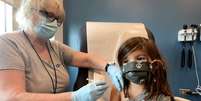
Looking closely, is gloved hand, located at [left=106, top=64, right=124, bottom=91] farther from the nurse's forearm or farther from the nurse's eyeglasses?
the nurse's eyeglasses

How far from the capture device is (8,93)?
1.37 meters

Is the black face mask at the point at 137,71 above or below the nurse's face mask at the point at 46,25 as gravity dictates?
below

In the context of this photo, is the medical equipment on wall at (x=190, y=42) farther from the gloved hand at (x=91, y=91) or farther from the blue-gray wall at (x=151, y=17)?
the gloved hand at (x=91, y=91)

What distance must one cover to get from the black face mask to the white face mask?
0.47 meters

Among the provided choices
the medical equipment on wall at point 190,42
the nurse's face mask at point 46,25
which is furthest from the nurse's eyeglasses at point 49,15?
the medical equipment on wall at point 190,42

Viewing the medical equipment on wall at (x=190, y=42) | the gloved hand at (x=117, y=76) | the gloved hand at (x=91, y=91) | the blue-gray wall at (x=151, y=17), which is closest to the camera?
the gloved hand at (x=91, y=91)

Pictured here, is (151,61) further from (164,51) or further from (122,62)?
(164,51)

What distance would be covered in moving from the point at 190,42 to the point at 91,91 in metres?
2.13

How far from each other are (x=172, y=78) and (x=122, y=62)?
1.99 meters

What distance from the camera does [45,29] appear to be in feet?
5.12

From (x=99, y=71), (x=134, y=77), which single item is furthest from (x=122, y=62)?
(x=99, y=71)

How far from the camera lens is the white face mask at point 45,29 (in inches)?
61.4

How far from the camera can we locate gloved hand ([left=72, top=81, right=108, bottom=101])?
4.36ft

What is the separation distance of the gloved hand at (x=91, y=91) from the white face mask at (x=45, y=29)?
395 mm
